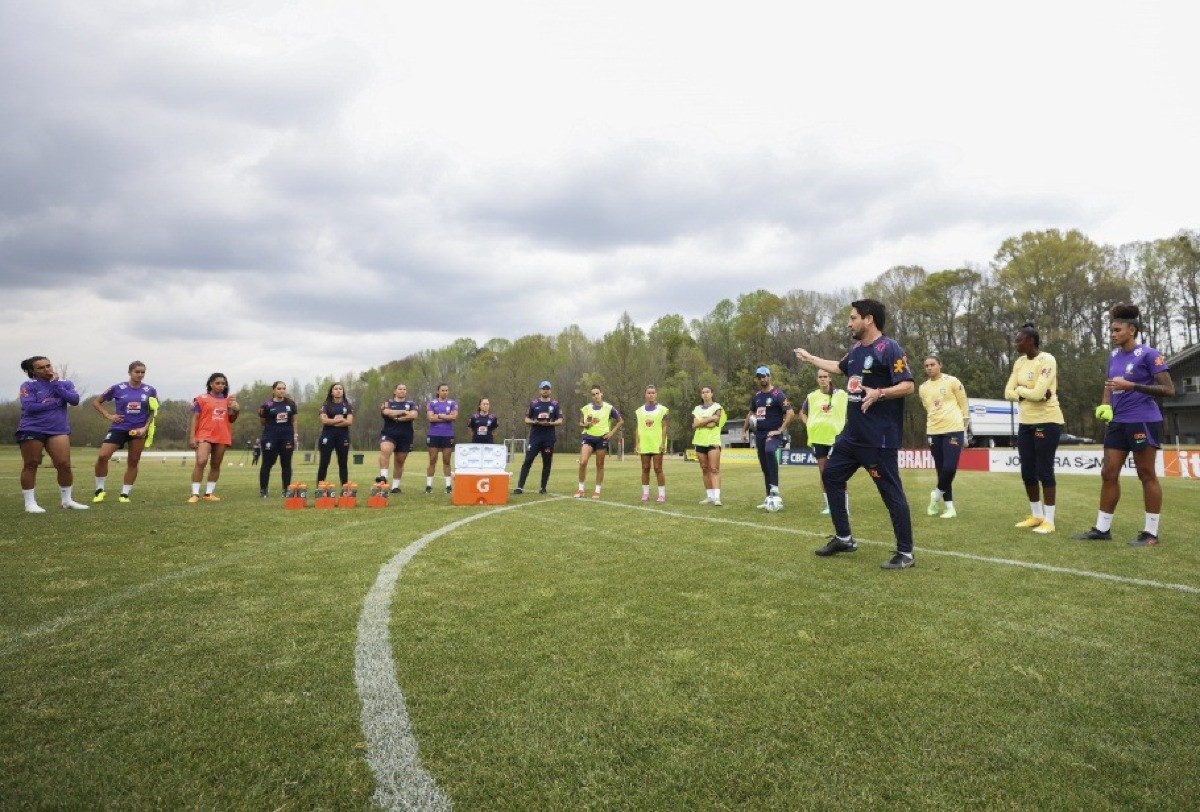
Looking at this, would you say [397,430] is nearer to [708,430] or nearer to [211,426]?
[211,426]

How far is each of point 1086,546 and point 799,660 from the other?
5.14 meters

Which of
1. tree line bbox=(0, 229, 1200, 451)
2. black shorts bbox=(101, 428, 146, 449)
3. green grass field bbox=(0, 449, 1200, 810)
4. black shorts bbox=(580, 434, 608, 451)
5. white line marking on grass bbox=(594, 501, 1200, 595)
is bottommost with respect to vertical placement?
white line marking on grass bbox=(594, 501, 1200, 595)

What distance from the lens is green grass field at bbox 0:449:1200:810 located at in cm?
196

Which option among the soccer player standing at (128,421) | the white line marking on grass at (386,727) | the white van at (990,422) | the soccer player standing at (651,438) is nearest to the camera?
the white line marking on grass at (386,727)

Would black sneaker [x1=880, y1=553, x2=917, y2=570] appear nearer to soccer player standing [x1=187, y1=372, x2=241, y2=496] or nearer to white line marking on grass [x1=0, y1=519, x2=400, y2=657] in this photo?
white line marking on grass [x1=0, y1=519, x2=400, y2=657]

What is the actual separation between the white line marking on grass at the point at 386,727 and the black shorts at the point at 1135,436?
7468 millimetres

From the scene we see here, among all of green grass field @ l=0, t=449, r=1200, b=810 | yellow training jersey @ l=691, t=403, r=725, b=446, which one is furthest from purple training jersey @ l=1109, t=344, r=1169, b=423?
yellow training jersey @ l=691, t=403, r=725, b=446

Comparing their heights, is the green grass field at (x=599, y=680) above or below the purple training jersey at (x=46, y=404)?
below

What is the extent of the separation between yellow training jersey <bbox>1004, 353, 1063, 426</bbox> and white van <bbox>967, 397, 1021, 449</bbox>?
36350 millimetres

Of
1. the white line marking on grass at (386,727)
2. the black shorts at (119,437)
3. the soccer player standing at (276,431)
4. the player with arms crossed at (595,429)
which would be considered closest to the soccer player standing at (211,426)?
the soccer player standing at (276,431)

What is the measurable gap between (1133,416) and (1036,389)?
956 millimetres

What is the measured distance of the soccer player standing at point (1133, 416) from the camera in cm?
619

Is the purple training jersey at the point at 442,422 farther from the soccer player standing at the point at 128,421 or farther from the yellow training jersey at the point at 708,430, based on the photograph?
the yellow training jersey at the point at 708,430

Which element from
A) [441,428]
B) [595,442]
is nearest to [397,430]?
[441,428]
